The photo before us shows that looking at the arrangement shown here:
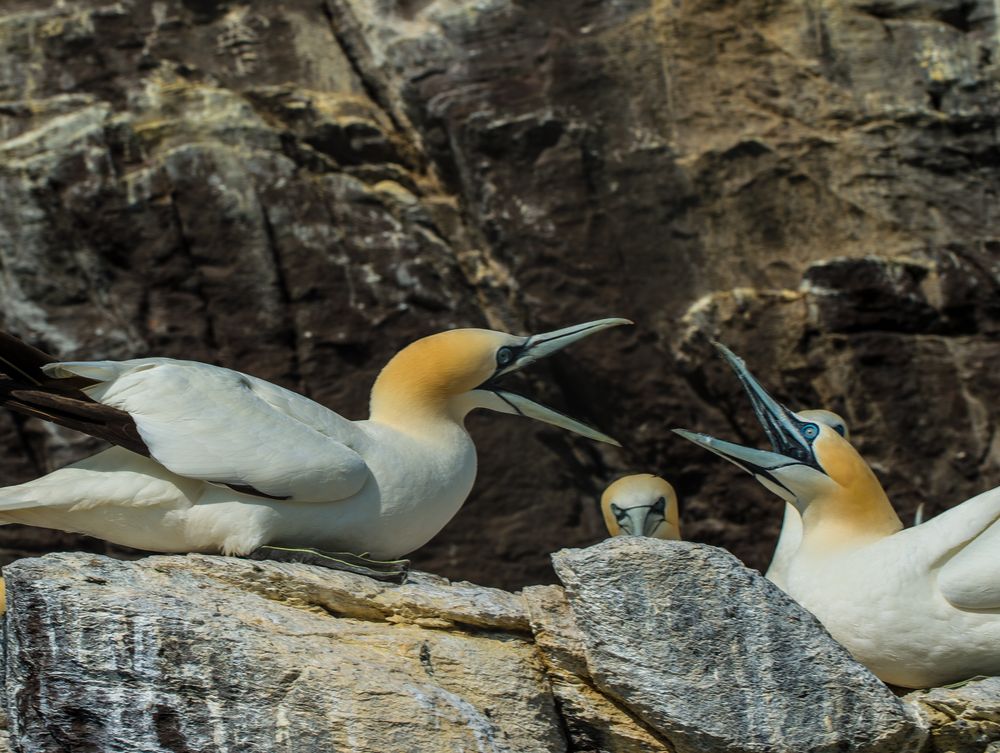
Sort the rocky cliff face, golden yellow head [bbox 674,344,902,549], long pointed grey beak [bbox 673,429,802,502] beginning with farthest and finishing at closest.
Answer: the rocky cliff face
long pointed grey beak [bbox 673,429,802,502]
golden yellow head [bbox 674,344,902,549]

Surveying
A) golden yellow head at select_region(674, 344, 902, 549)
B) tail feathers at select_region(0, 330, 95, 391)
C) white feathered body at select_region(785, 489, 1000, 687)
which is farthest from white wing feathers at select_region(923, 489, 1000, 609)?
tail feathers at select_region(0, 330, 95, 391)

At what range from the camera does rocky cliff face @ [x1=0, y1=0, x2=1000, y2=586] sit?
29.5 ft

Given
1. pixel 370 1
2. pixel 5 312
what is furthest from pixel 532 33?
pixel 5 312

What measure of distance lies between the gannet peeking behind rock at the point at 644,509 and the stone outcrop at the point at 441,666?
2.36 metres

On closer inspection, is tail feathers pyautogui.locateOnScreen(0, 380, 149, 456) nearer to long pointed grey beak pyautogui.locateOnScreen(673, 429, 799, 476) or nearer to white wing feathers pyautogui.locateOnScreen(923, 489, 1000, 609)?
long pointed grey beak pyautogui.locateOnScreen(673, 429, 799, 476)

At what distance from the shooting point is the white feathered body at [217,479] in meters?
5.36

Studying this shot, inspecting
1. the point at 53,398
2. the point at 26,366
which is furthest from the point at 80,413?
the point at 26,366

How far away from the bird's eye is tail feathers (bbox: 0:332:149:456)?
147cm

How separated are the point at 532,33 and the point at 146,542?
188 inches

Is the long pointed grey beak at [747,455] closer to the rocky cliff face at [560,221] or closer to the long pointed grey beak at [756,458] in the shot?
the long pointed grey beak at [756,458]

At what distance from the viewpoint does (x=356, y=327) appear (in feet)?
29.7

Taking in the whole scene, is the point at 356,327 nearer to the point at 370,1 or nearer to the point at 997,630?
the point at 370,1

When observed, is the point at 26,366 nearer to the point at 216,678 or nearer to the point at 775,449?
the point at 216,678

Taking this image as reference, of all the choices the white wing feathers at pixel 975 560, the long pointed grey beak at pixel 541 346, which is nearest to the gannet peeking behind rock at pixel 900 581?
the white wing feathers at pixel 975 560
